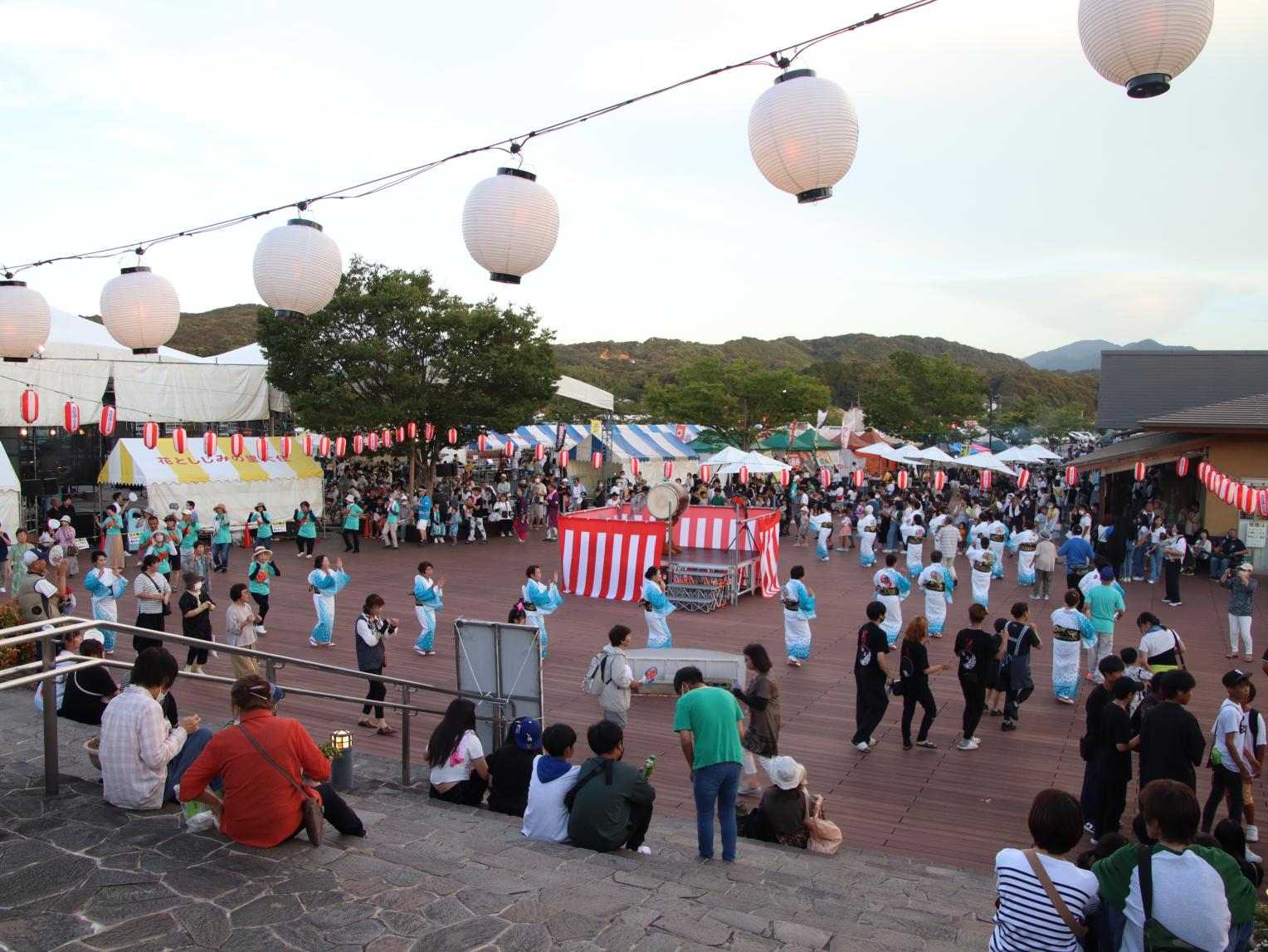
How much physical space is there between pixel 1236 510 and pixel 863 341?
136937 mm

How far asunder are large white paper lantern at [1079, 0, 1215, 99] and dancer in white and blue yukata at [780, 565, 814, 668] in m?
6.63

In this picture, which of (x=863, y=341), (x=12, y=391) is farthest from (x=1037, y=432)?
(x=863, y=341)

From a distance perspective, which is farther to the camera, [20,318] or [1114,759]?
[20,318]

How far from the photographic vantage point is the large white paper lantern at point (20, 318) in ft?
31.1

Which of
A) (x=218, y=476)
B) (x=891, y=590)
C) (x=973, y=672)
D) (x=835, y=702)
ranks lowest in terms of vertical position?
(x=835, y=702)

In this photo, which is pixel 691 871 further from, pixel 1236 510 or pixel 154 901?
pixel 1236 510

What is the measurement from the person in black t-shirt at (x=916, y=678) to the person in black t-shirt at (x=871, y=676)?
194 millimetres

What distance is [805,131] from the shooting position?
18.4 ft

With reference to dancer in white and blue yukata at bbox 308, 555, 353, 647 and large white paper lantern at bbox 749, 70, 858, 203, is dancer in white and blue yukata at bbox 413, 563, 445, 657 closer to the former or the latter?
dancer in white and blue yukata at bbox 308, 555, 353, 647

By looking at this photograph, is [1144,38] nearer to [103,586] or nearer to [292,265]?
[292,265]

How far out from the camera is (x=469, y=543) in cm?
2225

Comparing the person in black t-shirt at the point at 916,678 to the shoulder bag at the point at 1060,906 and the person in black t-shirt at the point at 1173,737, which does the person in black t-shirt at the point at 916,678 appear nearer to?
the person in black t-shirt at the point at 1173,737

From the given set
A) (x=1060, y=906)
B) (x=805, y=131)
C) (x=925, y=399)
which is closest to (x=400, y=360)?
(x=805, y=131)

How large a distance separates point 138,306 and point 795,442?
100 ft
